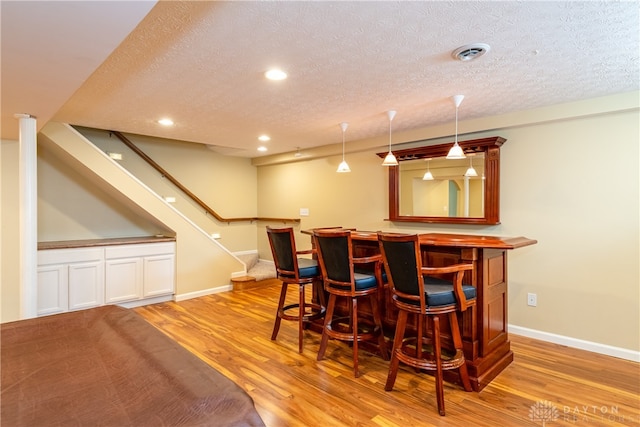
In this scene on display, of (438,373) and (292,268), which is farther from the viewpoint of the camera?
(292,268)

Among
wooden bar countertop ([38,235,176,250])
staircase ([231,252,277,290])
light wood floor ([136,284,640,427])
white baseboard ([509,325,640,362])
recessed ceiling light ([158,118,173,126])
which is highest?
recessed ceiling light ([158,118,173,126])

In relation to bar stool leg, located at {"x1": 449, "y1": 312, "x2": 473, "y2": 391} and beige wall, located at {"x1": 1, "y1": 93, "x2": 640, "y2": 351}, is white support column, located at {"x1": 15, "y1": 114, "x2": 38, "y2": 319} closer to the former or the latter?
beige wall, located at {"x1": 1, "y1": 93, "x2": 640, "y2": 351}

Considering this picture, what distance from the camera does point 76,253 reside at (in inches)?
152

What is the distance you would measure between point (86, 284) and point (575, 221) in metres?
5.12

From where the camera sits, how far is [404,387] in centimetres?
239

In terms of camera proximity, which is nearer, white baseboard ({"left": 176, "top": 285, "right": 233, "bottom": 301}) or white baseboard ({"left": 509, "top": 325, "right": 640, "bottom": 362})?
white baseboard ({"left": 509, "top": 325, "right": 640, "bottom": 362})

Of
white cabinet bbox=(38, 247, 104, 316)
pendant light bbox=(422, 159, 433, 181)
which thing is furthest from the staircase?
pendant light bbox=(422, 159, 433, 181)

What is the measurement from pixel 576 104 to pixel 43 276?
18.0ft

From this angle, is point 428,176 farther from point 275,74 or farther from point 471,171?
point 275,74

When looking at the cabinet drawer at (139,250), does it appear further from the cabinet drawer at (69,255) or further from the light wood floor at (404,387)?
the light wood floor at (404,387)

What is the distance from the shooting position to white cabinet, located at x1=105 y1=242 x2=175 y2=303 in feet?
13.5

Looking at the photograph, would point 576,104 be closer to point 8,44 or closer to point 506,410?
point 506,410

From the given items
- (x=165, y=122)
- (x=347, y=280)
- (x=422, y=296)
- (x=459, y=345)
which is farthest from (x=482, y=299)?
(x=165, y=122)

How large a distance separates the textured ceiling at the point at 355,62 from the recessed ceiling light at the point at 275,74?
6 centimetres
